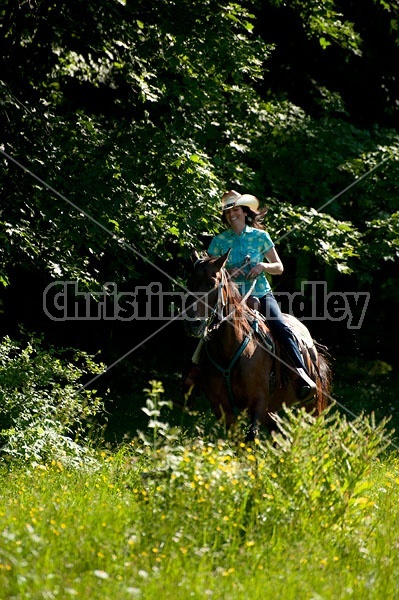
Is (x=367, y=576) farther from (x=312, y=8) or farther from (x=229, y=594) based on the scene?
(x=312, y=8)

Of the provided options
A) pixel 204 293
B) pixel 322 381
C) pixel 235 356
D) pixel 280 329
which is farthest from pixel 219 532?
pixel 322 381

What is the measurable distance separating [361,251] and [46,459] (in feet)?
24.3

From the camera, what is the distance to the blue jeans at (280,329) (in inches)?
381

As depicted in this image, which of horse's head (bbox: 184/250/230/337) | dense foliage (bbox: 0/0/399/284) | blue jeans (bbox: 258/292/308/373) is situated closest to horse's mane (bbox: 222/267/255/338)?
horse's head (bbox: 184/250/230/337)

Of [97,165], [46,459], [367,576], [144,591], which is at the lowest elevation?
[46,459]

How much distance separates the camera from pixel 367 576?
5332 millimetres

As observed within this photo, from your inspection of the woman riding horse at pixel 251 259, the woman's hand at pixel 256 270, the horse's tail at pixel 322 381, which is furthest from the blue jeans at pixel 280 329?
the horse's tail at pixel 322 381

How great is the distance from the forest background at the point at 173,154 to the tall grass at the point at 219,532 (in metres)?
3.68

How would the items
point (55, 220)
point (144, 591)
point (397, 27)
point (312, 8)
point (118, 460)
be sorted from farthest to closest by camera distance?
point (397, 27), point (312, 8), point (55, 220), point (118, 460), point (144, 591)

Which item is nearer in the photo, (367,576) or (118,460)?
(367,576)

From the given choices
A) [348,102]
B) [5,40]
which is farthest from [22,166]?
[348,102]

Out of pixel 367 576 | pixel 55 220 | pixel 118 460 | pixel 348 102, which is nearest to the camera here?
pixel 367 576

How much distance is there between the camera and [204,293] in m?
8.28

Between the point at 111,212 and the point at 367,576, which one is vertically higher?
the point at 111,212
